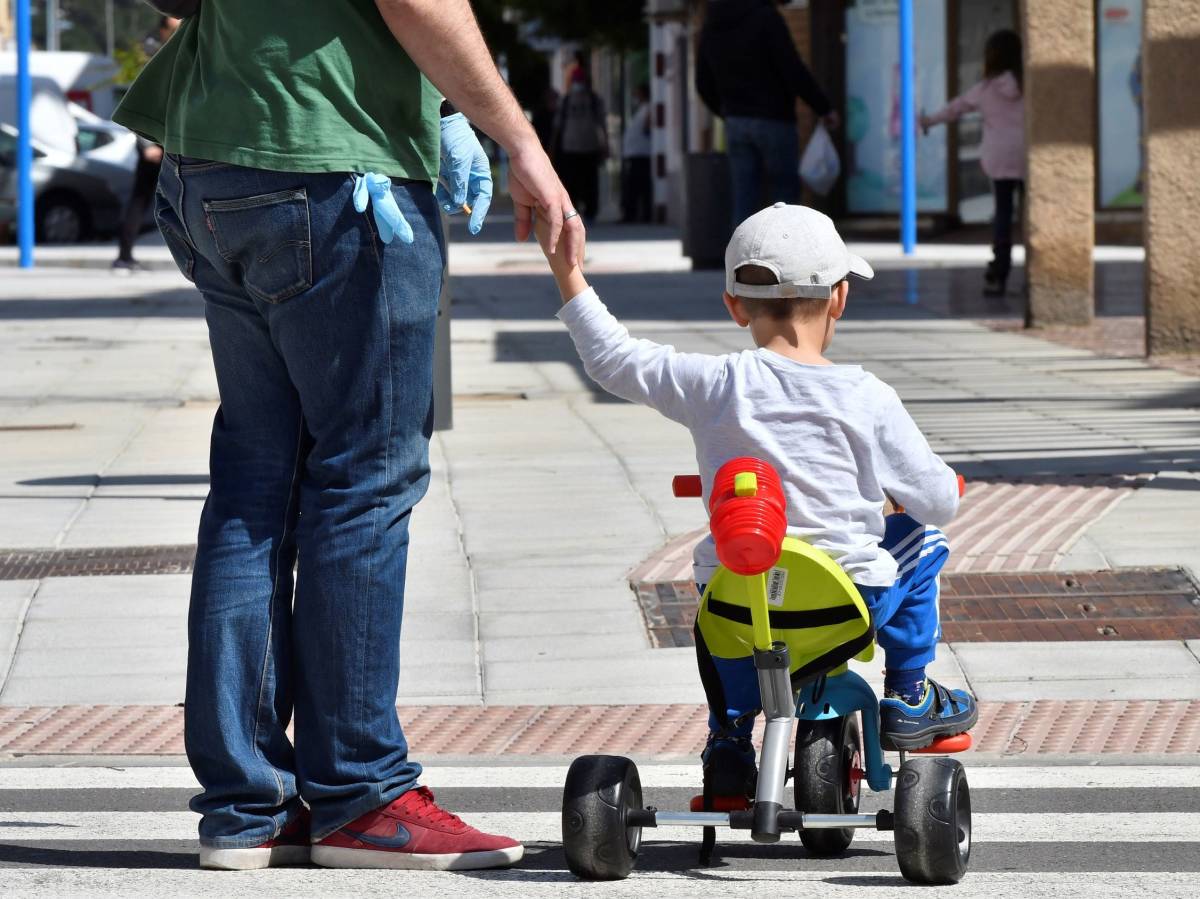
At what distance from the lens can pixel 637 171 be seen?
3338cm

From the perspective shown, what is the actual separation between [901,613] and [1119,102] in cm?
2031

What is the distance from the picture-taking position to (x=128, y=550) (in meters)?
6.93

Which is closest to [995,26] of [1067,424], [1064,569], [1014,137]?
[1014,137]

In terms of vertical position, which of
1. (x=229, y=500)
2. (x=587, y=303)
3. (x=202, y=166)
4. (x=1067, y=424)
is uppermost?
(x=202, y=166)

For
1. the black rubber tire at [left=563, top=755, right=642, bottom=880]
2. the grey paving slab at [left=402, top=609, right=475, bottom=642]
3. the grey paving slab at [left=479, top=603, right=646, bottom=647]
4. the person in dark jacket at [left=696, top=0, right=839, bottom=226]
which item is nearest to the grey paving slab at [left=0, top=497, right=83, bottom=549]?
the grey paving slab at [left=402, top=609, right=475, bottom=642]

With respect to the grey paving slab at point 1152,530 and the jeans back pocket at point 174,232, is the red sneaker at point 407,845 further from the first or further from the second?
the grey paving slab at point 1152,530

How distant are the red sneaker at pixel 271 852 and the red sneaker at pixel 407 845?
4 cm

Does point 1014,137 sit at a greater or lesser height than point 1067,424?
greater

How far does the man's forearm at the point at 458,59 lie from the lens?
346 cm

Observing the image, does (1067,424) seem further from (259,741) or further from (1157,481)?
(259,741)

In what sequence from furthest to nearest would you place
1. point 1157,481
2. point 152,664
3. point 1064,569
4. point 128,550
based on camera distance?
point 1157,481
point 128,550
point 1064,569
point 152,664

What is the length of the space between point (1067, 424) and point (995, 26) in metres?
16.1

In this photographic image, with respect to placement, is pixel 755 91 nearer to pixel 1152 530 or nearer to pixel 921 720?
pixel 1152 530

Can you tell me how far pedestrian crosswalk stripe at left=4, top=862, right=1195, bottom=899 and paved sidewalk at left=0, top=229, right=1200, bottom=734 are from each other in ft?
4.67
